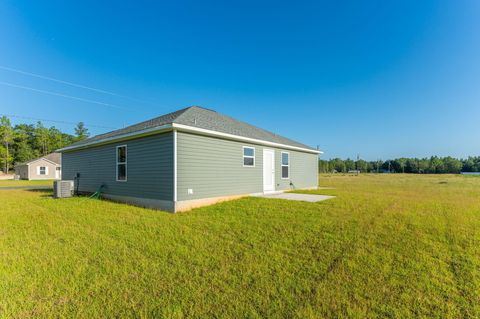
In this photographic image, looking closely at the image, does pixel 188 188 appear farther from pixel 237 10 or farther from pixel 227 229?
pixel 237 10

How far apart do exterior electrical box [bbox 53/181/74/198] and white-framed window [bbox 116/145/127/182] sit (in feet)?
11.2

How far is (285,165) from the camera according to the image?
12320 millimetres

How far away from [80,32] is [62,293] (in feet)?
60.4

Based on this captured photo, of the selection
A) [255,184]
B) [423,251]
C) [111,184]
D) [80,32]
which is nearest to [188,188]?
[255,184]

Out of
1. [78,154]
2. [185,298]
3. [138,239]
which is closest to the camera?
[185,298]

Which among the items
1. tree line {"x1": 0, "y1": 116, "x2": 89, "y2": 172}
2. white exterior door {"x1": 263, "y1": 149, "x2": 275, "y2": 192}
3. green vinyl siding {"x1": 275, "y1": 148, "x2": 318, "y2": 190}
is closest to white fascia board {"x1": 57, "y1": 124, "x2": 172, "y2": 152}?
white exterior door {"x1": 263, "y1": 149, "x2": 275, "y2": 192}

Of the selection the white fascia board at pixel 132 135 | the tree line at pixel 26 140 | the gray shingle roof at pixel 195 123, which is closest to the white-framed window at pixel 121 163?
the white fascia board at pixel 132 135

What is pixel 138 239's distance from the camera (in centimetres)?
461

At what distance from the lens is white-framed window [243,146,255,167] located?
9.84 metres

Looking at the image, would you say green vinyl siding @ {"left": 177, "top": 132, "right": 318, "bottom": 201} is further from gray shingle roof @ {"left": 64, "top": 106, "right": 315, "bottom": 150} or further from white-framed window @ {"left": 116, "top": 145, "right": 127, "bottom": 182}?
white-framed window @ {"left": 116, "top": 145, "right": 127, "bottom": 182}

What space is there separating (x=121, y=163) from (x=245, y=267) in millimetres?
8117

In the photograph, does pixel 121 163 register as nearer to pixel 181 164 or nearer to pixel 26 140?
pixel 181 164

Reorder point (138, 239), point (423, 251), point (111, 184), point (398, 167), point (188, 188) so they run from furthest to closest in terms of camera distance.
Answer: point (398, 167) → point (111, 184) → point (188, 188) → point (138, 239) → point (423, 251)

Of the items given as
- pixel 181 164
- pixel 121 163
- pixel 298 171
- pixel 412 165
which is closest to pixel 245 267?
pixel 181 164
